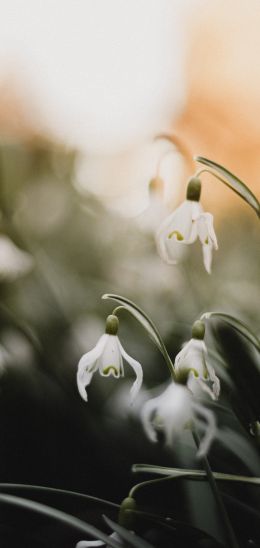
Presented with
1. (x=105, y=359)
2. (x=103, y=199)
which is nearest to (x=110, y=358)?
(x=105, y=359)

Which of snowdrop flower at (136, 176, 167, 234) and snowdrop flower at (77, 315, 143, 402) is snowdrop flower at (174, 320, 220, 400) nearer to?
snowdrop flower at (77, 315, 143, 402)

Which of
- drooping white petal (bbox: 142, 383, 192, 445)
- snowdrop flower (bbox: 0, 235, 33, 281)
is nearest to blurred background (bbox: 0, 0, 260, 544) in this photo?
snowdrop flower (bbox: 0, 235, 33, 281)

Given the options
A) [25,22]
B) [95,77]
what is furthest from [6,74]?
[95,77]

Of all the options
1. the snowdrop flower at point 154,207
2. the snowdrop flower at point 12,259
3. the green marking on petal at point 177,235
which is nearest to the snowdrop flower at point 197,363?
the green marking on petal at point 177,235

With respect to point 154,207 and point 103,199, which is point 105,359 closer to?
point 154,207

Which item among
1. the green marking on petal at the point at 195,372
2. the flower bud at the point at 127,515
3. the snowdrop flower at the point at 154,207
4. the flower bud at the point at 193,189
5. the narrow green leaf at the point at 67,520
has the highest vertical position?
the flower bud at the point at 193,189

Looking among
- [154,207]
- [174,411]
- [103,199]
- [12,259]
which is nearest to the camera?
[174,411]

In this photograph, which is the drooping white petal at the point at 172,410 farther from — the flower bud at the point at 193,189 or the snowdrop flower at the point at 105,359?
the flower bud at the point at 193,189
